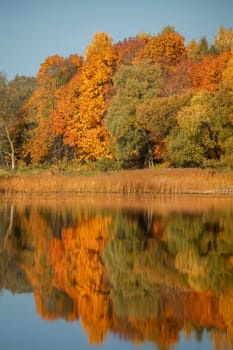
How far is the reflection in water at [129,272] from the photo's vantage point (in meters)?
11.8

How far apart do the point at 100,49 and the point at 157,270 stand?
50586 millimetres

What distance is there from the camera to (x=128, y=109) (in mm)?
52312

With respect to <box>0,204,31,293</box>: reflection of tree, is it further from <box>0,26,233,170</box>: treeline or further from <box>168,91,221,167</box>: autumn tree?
<box>0,26,233,170</box>: treeline

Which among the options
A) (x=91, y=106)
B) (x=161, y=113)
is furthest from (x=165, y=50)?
(x=161, y=113)

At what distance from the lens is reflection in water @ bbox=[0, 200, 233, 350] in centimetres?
1182

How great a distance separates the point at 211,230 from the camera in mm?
24344

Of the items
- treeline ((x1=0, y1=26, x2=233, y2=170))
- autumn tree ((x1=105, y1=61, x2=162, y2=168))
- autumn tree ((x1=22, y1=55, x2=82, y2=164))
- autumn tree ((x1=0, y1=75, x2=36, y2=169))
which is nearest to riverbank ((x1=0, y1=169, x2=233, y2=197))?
treeline ((x1=0, y1=26, x2=233, y2=170))

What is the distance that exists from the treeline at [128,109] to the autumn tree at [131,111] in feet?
0.25

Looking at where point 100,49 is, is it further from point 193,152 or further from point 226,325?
point 226,325

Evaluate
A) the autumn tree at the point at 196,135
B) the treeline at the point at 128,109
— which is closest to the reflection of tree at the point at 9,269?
the autumn tree at the point at 196,135

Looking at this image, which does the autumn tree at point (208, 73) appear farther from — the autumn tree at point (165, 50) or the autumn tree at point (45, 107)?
the autumn tree at point (45, 107)

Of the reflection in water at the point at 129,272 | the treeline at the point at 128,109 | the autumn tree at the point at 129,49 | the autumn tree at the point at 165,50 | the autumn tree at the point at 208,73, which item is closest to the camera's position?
the reflection in water at the point at 129,272

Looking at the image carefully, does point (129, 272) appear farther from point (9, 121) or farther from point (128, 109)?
point (9, 121)

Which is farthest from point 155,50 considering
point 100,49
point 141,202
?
point 141,202
